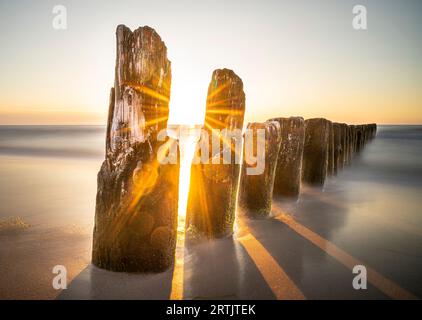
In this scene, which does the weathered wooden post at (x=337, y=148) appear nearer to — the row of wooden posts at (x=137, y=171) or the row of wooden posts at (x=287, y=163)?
the row of wooden posts at (x=287, y=163)

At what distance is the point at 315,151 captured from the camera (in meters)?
6.27

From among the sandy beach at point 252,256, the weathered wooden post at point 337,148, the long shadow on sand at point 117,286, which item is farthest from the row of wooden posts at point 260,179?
the weathered wooden post at point 337,148

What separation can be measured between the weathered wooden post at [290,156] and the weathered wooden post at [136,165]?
2.83 meters

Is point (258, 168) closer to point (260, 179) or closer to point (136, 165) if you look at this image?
point (260, 179)

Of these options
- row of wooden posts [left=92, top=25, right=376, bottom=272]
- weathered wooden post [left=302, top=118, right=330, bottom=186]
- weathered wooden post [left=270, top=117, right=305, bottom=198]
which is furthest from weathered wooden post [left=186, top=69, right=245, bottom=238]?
weathered wooden post [left=302, top=118, right=330, bottom=186]

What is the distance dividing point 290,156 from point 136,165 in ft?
10.6

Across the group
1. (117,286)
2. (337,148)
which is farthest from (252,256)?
(337,148)

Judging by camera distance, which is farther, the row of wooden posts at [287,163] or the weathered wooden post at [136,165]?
the row of wooden posts at [287,163]

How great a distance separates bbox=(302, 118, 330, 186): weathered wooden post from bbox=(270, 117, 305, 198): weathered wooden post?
50.7 inches

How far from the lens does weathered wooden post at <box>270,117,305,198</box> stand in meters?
→ 4.93

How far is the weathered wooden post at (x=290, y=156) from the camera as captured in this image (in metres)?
4.93

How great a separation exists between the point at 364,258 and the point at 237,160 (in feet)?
4.89

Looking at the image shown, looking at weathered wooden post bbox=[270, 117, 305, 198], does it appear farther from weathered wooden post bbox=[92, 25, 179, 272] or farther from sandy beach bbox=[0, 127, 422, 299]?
weathered wooden post bbox=[92, 25, 179, 272]

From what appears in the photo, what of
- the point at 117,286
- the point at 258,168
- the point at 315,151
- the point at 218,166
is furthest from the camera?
the point at 315,151
